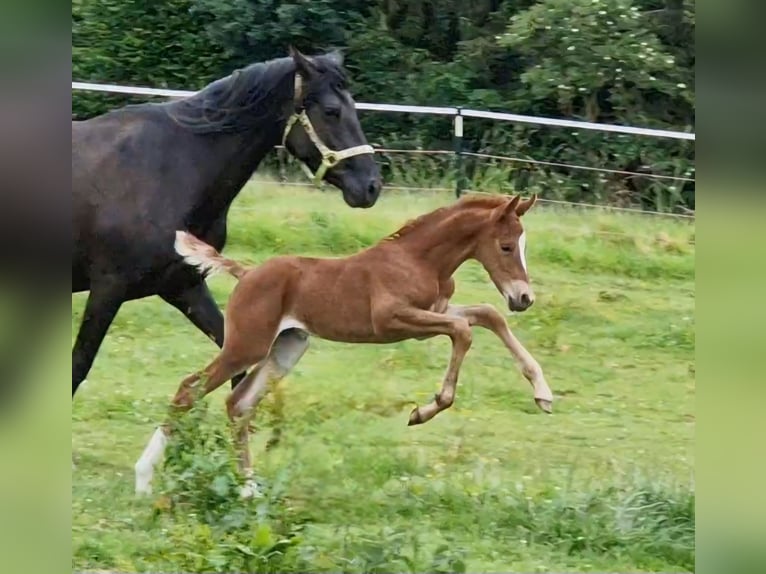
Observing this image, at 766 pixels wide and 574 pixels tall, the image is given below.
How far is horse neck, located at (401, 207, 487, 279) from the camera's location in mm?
5102

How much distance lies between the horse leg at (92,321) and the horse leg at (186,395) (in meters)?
0.43

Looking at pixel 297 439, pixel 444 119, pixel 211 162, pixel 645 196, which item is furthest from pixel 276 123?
pixel 645 196

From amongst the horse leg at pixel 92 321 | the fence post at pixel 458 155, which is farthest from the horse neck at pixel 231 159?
the fence post at pixel 458 155

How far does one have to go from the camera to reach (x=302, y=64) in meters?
4.97

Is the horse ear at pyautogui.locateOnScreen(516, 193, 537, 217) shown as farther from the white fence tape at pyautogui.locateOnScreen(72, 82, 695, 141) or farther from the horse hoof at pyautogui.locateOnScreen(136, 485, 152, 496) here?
the horse hoof at pyautogui.locateOnScreen(136, 485, 152, 496)

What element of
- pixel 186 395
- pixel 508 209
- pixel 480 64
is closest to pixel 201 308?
pixel 186 395

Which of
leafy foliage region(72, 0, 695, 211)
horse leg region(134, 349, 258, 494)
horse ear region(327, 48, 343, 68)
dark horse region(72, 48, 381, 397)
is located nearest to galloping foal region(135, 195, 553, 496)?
horse leg region(134, 349, 258, 494)

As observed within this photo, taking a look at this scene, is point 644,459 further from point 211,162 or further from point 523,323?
point 211,162

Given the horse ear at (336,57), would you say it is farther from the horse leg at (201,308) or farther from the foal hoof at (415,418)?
the foal hoof at (415,418)

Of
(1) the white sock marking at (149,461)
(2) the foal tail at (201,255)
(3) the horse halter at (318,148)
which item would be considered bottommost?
(1) the white sock marking at (149,461)

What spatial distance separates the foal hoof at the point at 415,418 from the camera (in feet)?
16.7
